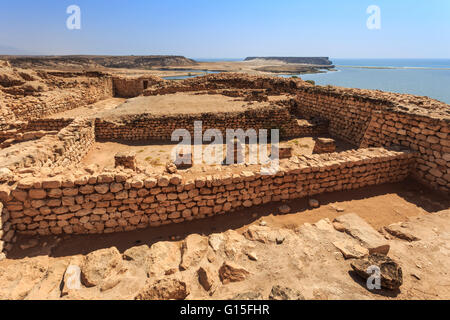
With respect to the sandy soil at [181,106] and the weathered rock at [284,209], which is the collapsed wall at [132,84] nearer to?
the sandy soil at [181,106]

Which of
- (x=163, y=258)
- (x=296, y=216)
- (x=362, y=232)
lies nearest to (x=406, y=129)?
(x=362, y=232)

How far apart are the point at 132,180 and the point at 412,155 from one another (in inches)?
320

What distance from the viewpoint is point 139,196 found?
4895 millimetres

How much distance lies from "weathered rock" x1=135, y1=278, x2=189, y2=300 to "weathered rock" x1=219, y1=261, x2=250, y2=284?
0.60m

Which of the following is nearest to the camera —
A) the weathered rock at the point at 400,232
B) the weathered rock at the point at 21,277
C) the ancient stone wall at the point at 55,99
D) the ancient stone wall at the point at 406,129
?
the weathered rock at the point at 21,277

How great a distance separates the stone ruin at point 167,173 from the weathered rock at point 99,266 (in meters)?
1.03

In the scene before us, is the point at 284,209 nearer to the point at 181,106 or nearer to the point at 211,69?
the point at 181,106

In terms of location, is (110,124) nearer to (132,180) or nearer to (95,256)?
(132,180)

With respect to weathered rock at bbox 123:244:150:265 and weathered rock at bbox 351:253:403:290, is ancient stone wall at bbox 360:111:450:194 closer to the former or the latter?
weathered rock at bbox 351:253:403:290

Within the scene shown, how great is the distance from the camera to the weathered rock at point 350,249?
386cm

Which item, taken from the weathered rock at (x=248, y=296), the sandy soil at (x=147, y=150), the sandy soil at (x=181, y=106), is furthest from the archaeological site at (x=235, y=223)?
the sandy soil at (x=181, y=106)

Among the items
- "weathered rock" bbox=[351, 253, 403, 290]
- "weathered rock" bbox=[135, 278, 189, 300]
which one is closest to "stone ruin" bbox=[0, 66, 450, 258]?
"weathered rock" bbox=[135, 278, 189, 300]

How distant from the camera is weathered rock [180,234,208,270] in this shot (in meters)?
3.95

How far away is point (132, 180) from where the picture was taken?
4.80m
